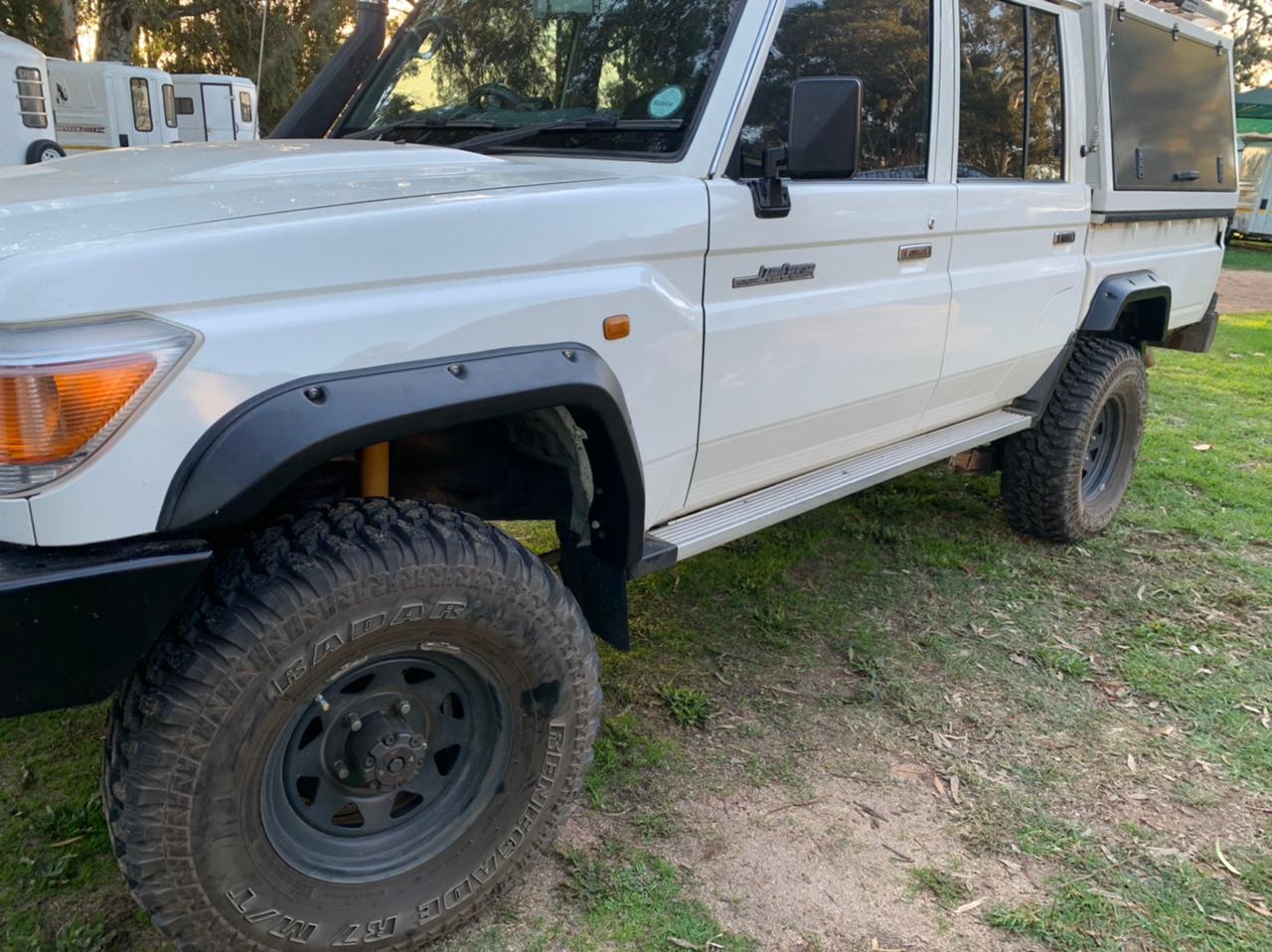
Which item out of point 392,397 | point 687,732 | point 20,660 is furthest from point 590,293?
point 687,732

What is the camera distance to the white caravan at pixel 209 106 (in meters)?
18.2

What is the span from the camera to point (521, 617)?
2.17 meters

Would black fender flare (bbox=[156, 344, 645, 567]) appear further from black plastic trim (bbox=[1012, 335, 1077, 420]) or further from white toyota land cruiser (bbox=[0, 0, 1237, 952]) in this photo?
black plastic trim (bbox=[1012, 335, 1077, 420])

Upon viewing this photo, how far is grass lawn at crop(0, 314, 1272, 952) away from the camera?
239cm

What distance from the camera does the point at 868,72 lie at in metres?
3.00

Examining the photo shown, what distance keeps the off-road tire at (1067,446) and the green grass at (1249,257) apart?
48.6 feet

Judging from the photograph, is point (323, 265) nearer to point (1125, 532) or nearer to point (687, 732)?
point (687, 732)

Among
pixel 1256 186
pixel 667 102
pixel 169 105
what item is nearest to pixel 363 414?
pixel 667 102

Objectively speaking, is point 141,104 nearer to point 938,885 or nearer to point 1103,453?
point 1103,453

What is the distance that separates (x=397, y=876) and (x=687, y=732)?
1.16 metres

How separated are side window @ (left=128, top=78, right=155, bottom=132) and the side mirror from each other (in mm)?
17753

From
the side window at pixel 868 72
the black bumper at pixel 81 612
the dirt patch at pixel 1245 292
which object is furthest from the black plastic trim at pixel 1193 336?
the dirt patch at pixel 1245 292

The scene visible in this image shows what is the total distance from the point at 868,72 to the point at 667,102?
0.76m

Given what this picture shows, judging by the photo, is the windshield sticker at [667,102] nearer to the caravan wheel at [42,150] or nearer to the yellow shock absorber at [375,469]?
the yellow shock absorber at [375,469]
